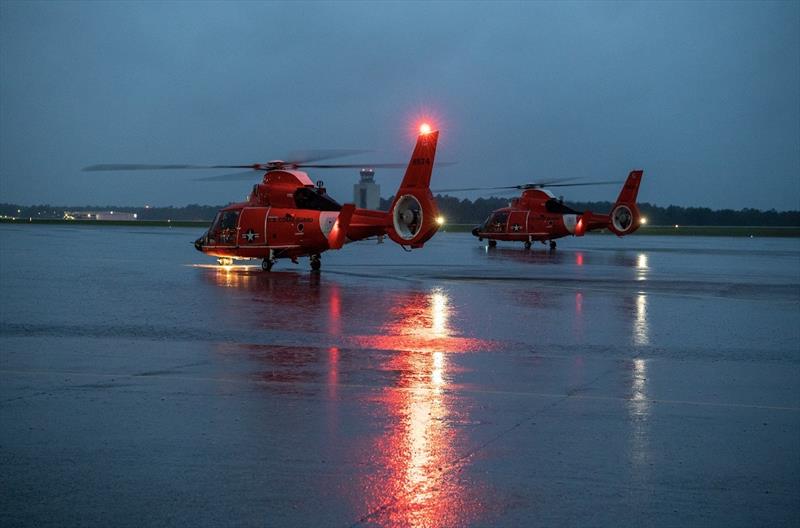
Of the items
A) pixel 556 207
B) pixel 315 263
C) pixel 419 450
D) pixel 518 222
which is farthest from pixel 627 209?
pixel 419 450

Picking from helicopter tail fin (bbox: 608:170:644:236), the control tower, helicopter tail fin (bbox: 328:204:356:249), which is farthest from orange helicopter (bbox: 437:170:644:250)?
the control tower

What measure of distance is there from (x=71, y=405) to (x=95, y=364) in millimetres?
2515

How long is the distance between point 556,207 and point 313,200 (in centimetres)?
2463

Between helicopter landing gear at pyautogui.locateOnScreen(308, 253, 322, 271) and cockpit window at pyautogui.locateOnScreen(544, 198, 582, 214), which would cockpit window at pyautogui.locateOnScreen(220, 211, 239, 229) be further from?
cockpit window at pyautogui.locateOnScreen(544, 198, 582, 214)

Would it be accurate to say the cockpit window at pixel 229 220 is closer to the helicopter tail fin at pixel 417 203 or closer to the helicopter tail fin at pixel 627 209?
the helicopter tail fin at pixel 417 203

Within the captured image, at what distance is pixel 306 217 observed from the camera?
30.5 meters

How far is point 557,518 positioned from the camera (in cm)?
559

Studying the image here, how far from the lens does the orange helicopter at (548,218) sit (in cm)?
5194

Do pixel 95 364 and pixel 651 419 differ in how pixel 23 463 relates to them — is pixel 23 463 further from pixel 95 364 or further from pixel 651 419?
pixel 651 419

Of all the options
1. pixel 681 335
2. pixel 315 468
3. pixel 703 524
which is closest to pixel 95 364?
pixel 315 468

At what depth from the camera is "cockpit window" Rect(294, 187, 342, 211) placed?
3058 cm

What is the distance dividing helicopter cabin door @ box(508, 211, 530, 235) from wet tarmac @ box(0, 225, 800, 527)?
34.7 meters

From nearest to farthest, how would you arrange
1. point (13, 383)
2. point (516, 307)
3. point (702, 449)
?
point (702, 449) → point (13, 383) → point (516, 307)

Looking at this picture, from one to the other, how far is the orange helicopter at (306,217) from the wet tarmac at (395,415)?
10.4 metres
